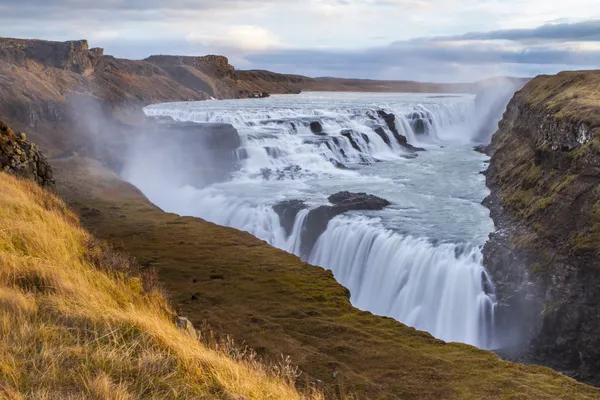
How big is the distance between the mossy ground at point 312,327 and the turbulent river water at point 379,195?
Answer: 16.6 ft

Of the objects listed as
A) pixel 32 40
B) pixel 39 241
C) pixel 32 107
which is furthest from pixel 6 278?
pixel 32 40

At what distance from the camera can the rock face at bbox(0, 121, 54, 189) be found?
13.7 meters

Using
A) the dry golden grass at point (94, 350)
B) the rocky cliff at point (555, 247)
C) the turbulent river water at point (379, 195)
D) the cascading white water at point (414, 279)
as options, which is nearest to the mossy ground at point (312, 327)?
the dry golden grass at point (94, 350)

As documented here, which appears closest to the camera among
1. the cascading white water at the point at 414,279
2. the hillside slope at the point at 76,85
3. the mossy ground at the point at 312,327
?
the mossy ground at the point at 312,327

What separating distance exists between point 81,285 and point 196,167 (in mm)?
25527

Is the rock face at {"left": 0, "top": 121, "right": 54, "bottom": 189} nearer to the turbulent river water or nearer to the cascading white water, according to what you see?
the turbulent river water

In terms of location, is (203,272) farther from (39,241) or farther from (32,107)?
(32,107)

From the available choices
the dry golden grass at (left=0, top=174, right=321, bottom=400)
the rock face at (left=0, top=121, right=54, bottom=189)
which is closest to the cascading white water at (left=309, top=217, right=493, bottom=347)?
the rock face at (left=0, top=121, right=54, bottom=189)

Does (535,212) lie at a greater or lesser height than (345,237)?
greater

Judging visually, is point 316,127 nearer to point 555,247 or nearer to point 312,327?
point 555,247

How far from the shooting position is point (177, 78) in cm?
10525

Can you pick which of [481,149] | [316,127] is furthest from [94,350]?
[481,149]

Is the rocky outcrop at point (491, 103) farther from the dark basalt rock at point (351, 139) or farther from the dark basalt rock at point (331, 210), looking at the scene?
the dark basalt rock at point (331, 210)

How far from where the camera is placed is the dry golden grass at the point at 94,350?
412 centimetres
